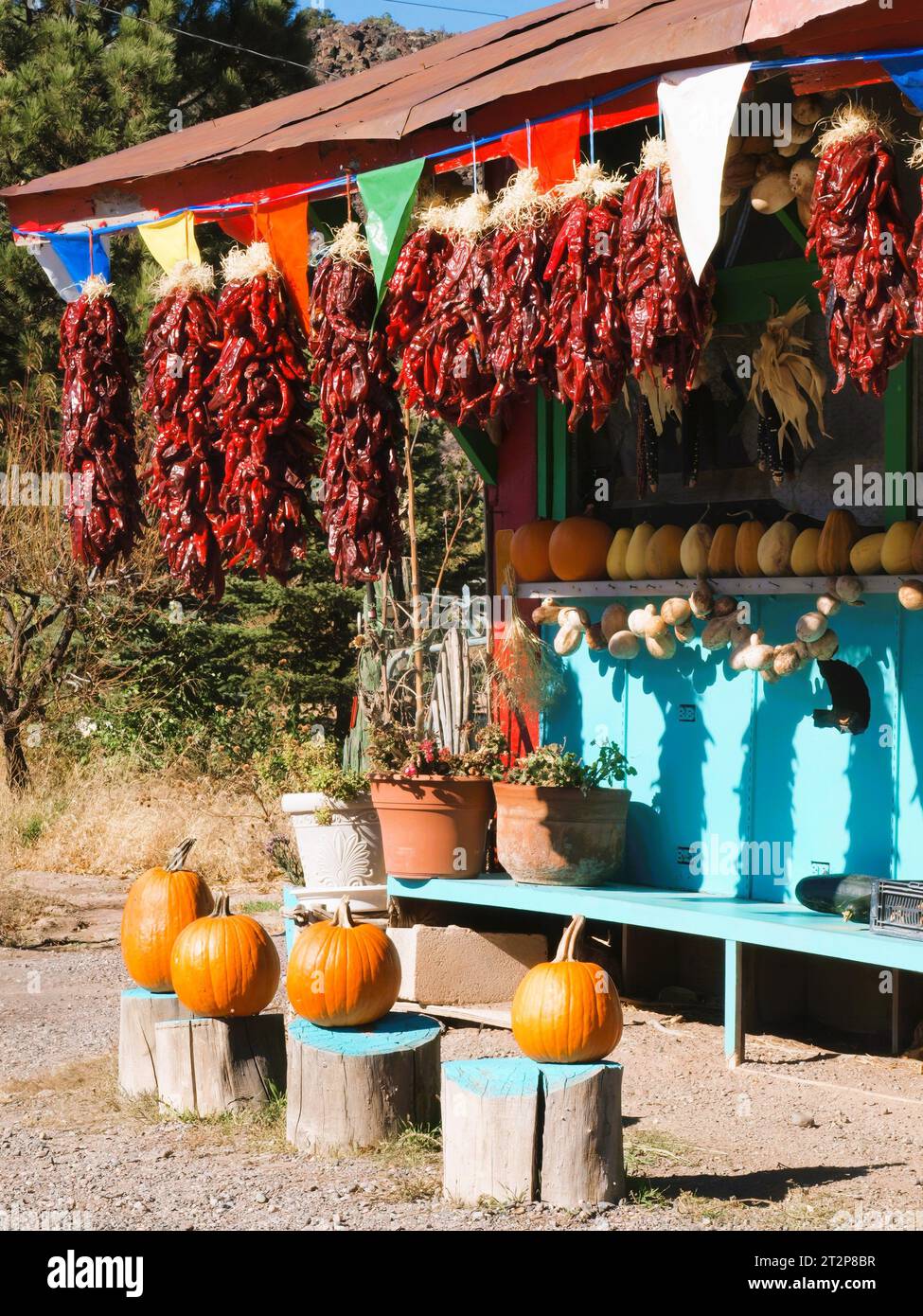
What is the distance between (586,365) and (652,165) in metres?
0.72

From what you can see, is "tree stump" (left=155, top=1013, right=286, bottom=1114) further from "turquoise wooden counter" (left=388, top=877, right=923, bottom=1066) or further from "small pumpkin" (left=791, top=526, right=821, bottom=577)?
"small pumpkin" (left=791, top=526, right=821, bottom=577)

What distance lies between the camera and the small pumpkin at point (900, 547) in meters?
6.41

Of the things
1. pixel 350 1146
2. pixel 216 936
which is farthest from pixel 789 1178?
pixel 216 936

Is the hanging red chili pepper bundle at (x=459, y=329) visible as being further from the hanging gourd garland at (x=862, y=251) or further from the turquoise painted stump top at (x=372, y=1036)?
the turquoise painted stump top at (x=372, y=1036)

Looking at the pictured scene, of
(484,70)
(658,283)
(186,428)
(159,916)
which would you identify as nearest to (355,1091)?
(159,916)

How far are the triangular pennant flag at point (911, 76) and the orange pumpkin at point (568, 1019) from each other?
291 cm

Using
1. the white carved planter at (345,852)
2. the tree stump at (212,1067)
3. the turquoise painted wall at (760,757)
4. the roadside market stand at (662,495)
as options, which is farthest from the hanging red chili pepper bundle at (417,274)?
the tree stump at (212,1067)

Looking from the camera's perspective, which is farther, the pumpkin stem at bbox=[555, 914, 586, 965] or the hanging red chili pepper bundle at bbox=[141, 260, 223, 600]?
the hanging red chili pepper bundle at bbox=[141, 260, 223, 600]

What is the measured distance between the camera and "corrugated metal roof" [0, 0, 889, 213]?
198 inches

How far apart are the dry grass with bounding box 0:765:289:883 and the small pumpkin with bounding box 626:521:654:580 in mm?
4938

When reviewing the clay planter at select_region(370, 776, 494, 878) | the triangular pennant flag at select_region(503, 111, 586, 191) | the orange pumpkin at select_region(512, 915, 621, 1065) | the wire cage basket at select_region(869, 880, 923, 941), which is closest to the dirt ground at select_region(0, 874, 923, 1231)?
the orange pumpkin at select_region(512, 915, 621, 1065)

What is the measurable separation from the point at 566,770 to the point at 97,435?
280 centimetres

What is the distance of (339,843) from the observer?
8172 mm

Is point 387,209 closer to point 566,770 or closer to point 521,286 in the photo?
point 521,286
